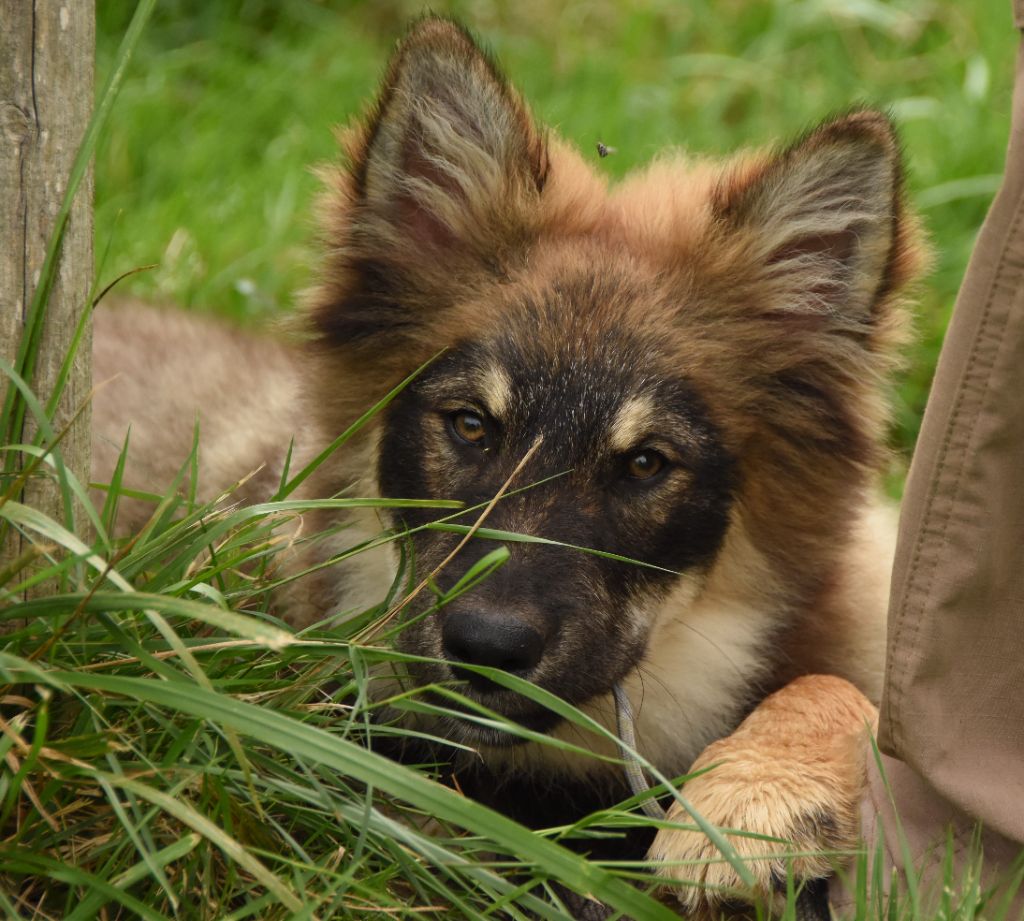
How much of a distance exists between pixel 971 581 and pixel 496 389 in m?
1.22

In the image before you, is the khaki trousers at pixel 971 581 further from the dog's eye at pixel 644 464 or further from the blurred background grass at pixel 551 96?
the blurred background grass at pixel 551 96

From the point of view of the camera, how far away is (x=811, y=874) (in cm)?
297

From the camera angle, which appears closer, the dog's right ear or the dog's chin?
the dog's chin

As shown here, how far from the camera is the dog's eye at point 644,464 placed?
3389 mm

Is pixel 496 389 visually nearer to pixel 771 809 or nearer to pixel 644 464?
pixel 644 464

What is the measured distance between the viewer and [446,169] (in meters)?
3.79

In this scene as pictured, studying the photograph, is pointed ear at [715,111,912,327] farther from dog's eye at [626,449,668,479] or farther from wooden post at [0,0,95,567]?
wooden post at [0,0,95,567]

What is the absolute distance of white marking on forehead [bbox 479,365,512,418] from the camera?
3365 millimetres

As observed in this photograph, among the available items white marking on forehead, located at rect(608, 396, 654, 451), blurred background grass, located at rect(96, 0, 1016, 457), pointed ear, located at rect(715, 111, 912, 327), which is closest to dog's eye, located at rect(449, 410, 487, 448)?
white marking on forehead, located at rect(608, 396, 654, 451)

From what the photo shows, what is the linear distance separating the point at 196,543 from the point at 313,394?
42.7 inches

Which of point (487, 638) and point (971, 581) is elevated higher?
point (971, 581)

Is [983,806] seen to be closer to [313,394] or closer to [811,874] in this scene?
[811,874]

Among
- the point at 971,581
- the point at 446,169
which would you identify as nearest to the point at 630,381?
the point at 446,169

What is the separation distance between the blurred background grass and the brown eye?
2558mm
